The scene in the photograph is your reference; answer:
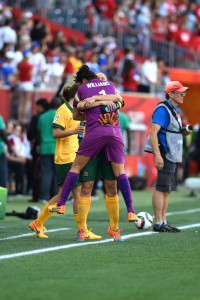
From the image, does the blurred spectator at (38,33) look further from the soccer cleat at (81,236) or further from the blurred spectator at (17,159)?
the soccer cleat at (81,236)

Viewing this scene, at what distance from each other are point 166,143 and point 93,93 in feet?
6.23

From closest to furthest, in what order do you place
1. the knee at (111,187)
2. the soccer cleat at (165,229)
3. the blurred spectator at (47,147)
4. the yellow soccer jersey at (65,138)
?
the knee at (111,187) → the yellow soccer jersey at (65,138) → the soccer cleat at (165,229) → the blurred spectator at (47,147)

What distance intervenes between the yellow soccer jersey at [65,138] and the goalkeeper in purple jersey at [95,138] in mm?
1062

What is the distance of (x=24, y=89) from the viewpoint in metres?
19.7

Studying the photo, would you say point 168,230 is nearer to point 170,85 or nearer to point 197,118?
point 170,85

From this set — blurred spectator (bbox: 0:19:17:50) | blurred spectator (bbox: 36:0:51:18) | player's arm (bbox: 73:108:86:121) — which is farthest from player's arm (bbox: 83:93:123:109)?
blurred spectator (bbox: 36:0:51:18)

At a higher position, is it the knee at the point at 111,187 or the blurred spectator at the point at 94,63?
the blurred spectator at the point at 94,63

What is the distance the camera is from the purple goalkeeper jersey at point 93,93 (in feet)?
30.3

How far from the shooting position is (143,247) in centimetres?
906

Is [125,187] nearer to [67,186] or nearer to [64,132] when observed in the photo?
[67,186]

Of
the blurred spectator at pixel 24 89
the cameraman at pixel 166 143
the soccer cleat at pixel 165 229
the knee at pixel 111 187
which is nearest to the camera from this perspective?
the knee at pixel 111 187

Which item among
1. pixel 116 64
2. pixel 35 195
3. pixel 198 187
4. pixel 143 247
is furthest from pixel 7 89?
pixel 143 247

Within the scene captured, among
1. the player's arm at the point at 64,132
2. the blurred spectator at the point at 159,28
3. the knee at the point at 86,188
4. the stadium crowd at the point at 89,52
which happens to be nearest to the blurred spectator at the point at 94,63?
the stadium crowd at the point at 89,52

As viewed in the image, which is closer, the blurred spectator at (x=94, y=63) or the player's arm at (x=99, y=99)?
the player's arm at (x=99, y=99)
